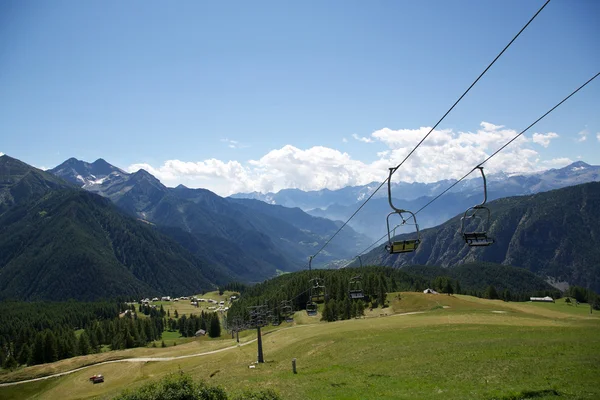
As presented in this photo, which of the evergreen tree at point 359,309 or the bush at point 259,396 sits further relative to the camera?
the evergreen tree at point 359,309

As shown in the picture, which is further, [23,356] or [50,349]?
[23,356]

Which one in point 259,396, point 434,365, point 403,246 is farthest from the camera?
point 434,365

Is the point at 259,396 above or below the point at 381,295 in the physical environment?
above

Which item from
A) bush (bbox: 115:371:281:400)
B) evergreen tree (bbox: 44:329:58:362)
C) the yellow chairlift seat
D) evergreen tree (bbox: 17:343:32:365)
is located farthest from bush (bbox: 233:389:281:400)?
evergreen tree (bbox: 17:343:32:365)

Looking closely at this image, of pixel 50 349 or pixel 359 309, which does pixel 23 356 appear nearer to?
pixel 50 349

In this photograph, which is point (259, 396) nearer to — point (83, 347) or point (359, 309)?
point (359, 309)

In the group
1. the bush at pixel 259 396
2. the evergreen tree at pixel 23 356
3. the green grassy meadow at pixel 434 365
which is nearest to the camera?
the bush at pixel 259 396

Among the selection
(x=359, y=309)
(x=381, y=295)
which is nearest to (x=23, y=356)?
(x=359, y=309)

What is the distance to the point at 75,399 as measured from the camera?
265 feet

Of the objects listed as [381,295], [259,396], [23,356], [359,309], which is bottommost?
[23,356]

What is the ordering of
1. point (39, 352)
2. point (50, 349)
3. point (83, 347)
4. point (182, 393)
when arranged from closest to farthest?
point (182, 393) → point (39, 352) → point (50, 349) → point (83, 347)

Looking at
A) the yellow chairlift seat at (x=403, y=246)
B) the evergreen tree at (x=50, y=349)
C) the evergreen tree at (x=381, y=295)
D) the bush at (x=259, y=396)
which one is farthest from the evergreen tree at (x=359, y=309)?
the bush at (x=259, y=396)

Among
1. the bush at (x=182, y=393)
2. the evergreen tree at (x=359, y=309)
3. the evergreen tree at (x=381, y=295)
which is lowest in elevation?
the evergreen tree at (x=359, y=309)

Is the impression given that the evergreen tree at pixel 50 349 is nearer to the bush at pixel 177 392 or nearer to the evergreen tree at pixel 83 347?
the evergreen tree at pixel 83 347
